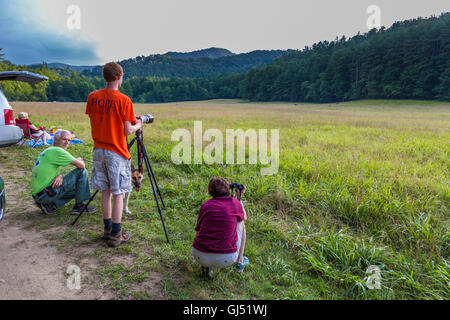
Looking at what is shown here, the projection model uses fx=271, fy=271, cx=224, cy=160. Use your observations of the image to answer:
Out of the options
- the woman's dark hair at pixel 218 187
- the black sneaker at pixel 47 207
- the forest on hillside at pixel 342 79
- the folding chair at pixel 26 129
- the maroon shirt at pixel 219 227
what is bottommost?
the black sneaker at pixel 47 207

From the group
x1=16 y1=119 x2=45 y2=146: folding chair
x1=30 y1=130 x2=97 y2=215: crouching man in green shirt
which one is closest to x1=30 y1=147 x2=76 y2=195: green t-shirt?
x1=30 y1=130 x2=97 y2=215: crouching man in green shirt

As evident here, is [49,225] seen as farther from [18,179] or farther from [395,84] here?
[395,84]

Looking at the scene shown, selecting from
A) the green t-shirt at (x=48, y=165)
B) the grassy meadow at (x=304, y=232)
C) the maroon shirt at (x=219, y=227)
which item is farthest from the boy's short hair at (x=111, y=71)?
the grassy meadow at (x=304, y=232)

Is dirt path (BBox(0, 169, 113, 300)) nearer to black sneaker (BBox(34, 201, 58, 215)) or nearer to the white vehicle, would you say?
black sneaker (BBox(34, 201, 58, 215))

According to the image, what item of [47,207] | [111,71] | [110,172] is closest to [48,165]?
[47,207]

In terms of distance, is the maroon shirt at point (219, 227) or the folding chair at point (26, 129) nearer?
the maroon shirt at point (219, 227)

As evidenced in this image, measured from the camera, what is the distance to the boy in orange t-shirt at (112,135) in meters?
3.04

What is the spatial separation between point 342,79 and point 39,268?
80433 millimetres

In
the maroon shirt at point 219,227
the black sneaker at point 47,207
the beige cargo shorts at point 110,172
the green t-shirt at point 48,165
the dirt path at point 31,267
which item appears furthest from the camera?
the black sneaker at point 47,207

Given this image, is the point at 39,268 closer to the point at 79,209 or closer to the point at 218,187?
the point at 79,209

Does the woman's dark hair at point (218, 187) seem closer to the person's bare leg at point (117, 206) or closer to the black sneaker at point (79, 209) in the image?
the person's bare leg at point (117, 206)

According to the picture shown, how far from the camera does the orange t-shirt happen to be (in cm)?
302

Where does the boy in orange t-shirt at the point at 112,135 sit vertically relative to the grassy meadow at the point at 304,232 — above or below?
above
